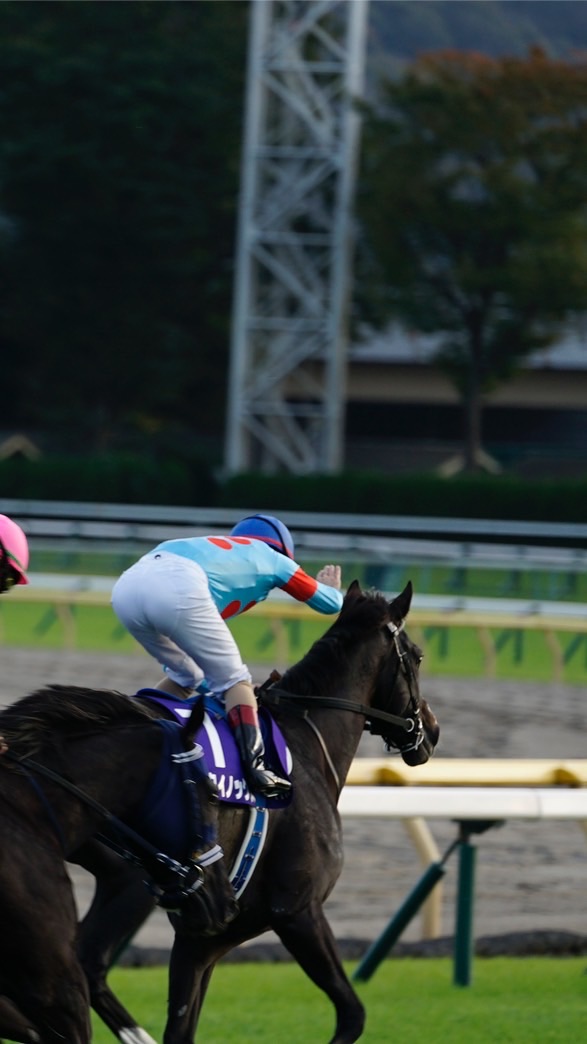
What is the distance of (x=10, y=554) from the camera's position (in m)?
3.81

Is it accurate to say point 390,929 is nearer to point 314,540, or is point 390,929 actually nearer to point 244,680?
point 244,680

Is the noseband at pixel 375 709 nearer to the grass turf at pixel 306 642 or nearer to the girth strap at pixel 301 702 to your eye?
the girth strap at pixel 301 702

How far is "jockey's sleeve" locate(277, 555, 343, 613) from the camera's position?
4301 millimetres

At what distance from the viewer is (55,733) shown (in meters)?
3.76

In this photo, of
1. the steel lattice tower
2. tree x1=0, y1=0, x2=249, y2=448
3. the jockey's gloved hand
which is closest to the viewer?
the jockey's gloved hand

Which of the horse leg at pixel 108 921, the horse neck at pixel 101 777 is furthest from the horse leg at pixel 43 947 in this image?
the horse leg at pixel 108 921

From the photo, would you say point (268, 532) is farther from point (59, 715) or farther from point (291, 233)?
point (291, 233)

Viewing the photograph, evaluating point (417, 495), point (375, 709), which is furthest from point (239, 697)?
point (417, 495)

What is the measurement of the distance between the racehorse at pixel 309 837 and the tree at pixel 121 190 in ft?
81.4

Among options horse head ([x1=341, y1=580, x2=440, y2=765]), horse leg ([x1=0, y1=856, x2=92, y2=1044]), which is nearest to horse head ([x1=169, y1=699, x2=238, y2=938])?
horse leg ([x1=0, y1=856, x2=92, y2=1044])

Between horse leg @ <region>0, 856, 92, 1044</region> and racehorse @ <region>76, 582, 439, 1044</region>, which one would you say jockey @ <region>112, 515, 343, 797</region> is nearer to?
racehorse @ <region>76, 582, 439, 1044</region>

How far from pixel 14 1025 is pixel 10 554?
3.39 ft

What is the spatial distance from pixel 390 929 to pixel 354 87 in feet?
64.4

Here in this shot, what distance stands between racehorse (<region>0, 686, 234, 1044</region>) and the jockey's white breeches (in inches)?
11.5
